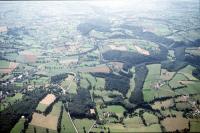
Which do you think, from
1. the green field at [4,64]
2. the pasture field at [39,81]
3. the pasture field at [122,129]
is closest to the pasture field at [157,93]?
the pasture field at [122,129]

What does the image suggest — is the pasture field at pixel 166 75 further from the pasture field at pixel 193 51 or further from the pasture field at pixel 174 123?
the pasture field at pixel 193 51

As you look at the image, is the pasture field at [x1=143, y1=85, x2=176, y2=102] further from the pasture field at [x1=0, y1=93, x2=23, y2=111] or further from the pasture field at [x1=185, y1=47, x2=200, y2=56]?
the pasture field at [x1=185, y1=47, x2=200, y2=56]

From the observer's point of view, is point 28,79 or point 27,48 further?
point 27,48

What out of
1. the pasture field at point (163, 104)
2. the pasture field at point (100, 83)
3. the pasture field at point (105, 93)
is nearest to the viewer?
the pasture field at point (163, 104)

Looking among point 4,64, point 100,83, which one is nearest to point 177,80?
point 100,83

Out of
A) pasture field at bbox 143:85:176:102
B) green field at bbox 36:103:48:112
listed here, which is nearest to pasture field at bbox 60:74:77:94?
green field at bbox 36:103:48:112

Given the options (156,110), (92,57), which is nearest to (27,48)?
(92,57)

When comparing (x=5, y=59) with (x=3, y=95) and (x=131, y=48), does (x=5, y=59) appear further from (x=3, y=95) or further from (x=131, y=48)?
(x=131, y=48)
